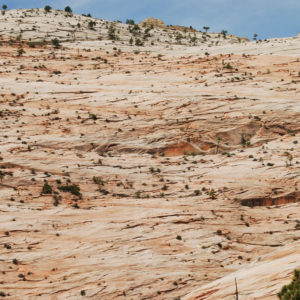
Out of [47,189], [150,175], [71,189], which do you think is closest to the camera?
[47,189]

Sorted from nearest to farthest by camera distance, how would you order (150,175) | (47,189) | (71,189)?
(47,189), (71,189), (150,175)

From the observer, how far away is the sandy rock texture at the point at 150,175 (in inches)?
841

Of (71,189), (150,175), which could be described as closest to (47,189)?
(71,189)

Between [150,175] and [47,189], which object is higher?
[47,189]

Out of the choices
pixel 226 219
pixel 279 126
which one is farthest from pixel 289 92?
pixel 226 219

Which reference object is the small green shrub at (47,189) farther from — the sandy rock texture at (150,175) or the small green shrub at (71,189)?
the small green shrub at (71,189)

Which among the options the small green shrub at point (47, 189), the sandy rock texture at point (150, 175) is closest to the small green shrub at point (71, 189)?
the sandy rock texture at point (150, 175)

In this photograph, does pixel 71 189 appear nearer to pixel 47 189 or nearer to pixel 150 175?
pixel 47 189

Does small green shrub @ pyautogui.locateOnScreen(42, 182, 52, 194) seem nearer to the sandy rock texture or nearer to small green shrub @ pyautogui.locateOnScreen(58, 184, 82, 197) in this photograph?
the sandy rock texture

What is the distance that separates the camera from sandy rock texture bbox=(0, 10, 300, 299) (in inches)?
841

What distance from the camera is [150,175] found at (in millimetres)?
29188

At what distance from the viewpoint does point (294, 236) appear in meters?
24.4

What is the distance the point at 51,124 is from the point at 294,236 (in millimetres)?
17397

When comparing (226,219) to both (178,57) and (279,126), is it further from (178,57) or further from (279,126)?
(178,57)
